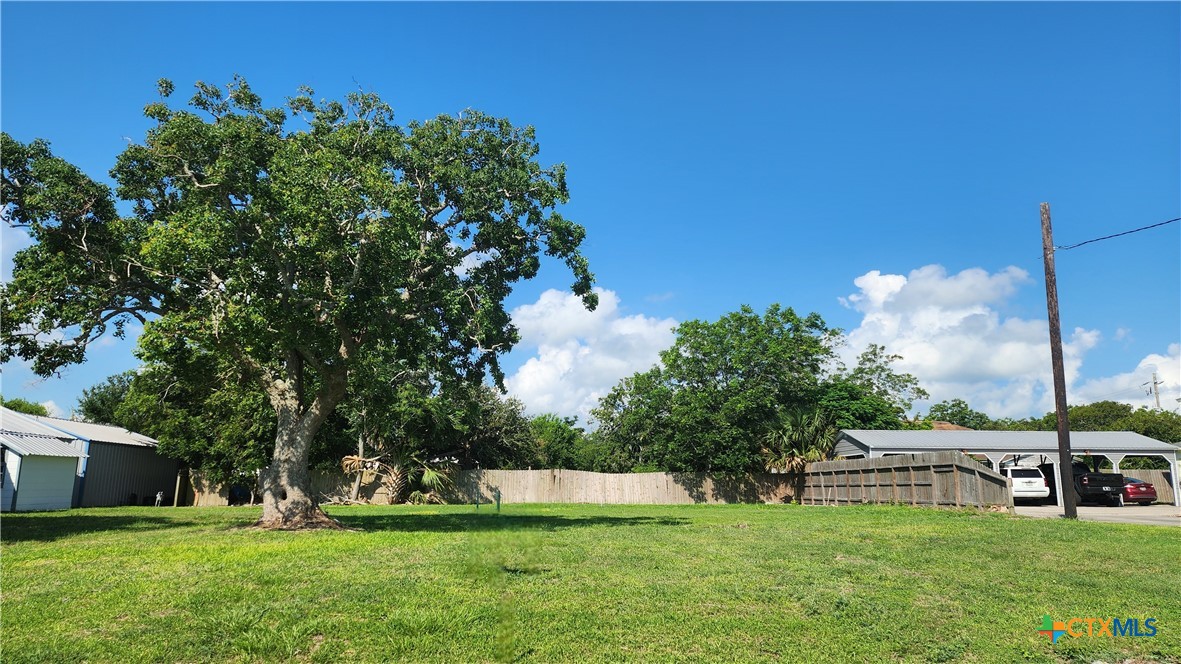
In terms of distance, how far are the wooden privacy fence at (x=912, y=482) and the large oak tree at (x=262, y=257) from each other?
1403 cm

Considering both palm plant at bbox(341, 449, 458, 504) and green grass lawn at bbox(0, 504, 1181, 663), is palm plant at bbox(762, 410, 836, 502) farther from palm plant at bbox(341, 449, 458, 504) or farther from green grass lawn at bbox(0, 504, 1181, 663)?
green grass lawn at bbox(0, 504, 1181, 663)

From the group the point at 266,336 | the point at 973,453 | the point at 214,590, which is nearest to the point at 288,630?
the point at 214,590

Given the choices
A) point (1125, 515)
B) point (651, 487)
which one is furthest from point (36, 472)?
point (1125, 515)

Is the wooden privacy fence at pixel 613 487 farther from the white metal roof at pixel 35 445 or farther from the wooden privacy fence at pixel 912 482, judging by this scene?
the white metal roof at pixel 35 445

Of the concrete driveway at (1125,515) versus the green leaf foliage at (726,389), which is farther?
the green leaf foliage at (726,389)

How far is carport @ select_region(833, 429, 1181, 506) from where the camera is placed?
27.8 meters

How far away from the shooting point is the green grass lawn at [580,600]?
480 cm

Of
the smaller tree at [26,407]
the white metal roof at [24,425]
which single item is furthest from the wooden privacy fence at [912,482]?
the smaller tree at [26,407]

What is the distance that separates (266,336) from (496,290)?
6.11m

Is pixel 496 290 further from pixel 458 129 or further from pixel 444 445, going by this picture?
pixel 444 445

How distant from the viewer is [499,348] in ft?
57.7

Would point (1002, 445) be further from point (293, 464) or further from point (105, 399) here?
point (105, 399)

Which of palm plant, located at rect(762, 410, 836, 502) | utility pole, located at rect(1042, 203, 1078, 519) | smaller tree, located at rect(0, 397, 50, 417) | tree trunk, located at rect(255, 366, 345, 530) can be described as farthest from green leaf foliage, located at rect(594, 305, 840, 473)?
smaller tree, located at rect(0, 397, 50, 417)

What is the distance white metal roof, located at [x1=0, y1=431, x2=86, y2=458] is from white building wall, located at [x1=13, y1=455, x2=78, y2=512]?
0.28m
